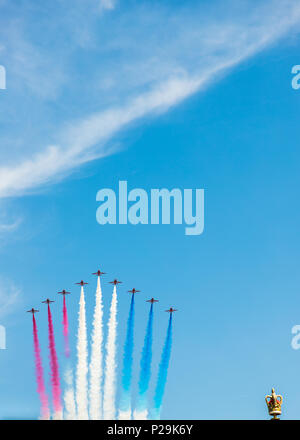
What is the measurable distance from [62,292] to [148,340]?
88.0 feet

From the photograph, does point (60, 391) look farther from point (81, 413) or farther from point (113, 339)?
point (113, 339)

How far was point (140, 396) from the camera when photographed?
170m

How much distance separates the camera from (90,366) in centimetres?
17312
